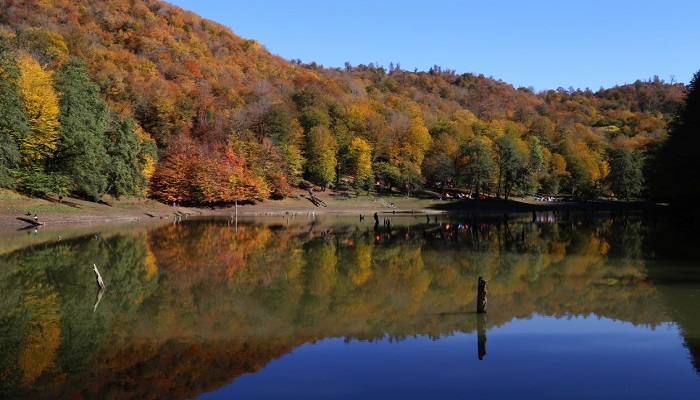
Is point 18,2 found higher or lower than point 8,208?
higher

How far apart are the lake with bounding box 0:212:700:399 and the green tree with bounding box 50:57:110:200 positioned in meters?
22.2

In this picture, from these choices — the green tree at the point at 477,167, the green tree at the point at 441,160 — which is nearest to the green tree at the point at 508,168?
the green tree at the point at 477,167

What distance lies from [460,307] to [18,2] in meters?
151

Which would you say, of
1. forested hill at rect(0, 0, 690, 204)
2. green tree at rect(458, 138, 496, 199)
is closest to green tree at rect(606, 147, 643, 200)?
forested hill at rect(0, 0, 690, 204)

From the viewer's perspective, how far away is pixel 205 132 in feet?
286

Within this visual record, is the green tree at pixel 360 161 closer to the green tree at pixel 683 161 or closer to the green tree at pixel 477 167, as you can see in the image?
the green tree at pixel 477 167

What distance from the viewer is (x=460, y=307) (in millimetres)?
19109

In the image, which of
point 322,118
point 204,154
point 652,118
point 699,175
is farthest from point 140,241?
point 652,118

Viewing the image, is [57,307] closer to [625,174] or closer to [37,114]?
[37,114]

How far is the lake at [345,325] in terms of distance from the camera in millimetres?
12070

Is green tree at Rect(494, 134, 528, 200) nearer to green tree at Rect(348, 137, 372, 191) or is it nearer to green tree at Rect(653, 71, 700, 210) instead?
green tree at Rect(348, 137, 372, 191)

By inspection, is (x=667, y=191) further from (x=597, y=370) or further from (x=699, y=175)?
(x=597, y=370)

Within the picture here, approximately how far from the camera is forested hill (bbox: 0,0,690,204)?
53.8 m

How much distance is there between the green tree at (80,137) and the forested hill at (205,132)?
137mm
